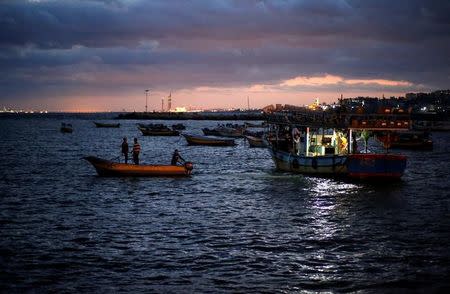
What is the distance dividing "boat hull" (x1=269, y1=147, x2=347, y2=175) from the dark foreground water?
131 centimetres

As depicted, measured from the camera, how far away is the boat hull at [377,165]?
33.1m

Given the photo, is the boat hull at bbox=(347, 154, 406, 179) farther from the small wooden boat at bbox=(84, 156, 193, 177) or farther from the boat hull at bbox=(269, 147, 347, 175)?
the small wooden boat at bbox=(84, 156, 193, 177)

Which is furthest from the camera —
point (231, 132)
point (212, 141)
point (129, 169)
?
point (231, 132)

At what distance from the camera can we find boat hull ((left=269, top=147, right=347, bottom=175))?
3488cm

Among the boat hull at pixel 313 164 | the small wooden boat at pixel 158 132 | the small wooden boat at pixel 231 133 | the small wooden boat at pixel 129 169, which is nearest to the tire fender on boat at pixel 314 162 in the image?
the boat hull at pixel 313 164

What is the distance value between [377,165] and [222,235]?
1680cm

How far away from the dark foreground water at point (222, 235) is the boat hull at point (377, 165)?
82 cm

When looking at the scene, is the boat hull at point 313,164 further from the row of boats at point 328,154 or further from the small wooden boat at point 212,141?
the small wooden boat at point 212,141

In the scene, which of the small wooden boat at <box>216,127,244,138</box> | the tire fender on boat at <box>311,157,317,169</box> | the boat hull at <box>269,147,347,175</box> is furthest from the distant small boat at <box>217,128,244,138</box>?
the tire fender on boat at <box>311,157,317,169</box>

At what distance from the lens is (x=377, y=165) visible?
33.2 metres

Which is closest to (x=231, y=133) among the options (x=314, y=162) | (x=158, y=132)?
(x=158, y=132)

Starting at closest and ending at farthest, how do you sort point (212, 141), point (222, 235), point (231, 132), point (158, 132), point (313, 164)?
point (222, 235)
point (313, 164)
point (212, 141)
point (231, 132)
point (158, 132)

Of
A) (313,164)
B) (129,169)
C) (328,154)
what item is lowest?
(129,169)

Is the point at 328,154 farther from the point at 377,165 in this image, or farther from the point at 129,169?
the point at 129,169
